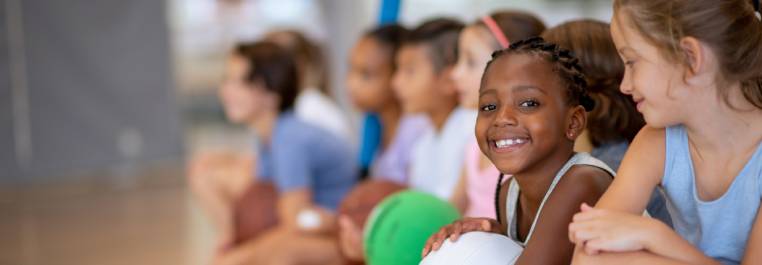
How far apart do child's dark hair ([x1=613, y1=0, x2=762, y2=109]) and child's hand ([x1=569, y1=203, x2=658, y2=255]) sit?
280 millimetres

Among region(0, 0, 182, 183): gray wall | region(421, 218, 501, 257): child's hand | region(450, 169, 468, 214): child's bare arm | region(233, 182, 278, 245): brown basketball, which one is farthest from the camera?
region(0, 0, 182, 183): gray wall

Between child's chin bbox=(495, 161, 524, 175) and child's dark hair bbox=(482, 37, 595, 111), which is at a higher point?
child's dark hair bbox=(482, 37, 595, 111)

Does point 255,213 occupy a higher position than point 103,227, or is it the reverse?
point 255,213

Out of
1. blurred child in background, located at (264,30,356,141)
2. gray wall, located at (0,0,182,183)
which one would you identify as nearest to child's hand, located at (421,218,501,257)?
blurred child in background, located at (264,30,356,141)

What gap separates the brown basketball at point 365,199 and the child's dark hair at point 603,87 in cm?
100

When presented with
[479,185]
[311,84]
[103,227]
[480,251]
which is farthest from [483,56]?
[103,227]

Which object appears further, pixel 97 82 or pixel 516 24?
pixel 97 82

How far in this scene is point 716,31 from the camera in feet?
5.32

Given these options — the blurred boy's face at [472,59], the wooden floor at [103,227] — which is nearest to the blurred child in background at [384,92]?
the blurred boy's face at [472,59]

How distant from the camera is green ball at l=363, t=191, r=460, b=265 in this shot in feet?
8.05

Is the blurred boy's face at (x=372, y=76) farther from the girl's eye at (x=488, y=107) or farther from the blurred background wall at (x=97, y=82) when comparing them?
the blurred background wall at (x=97, y=82)

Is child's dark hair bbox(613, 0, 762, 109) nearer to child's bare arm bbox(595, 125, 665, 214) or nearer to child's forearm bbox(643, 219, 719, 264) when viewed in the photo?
child's bare arm bbox(595, 125, 665, 214)

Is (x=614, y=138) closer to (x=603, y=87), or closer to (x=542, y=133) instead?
(x=603, y=87)

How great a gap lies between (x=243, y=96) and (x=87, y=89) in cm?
432
